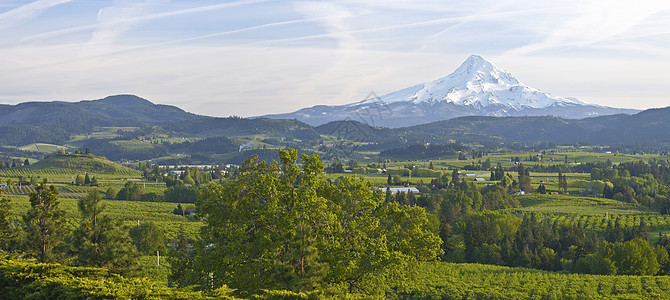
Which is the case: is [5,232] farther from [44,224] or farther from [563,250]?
[563,250]

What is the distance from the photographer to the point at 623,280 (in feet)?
264

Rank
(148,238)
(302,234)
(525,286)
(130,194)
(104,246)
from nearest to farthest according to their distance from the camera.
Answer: (302,234) < (104,246) < (525,286) < (148,238) < (130,194)

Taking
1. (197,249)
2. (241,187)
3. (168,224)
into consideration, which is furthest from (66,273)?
(168,224)

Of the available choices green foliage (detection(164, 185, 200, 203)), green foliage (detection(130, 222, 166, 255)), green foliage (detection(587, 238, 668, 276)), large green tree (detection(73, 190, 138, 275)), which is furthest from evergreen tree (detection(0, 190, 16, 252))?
green foliage (detection(164, 185, 200, 203))

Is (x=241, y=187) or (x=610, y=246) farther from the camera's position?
(x=610, y=246)

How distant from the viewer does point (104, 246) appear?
49.2 m

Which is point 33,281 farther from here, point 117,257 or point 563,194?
point 563,194

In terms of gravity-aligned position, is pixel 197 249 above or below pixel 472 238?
above

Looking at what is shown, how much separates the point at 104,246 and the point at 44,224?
29.9 feet

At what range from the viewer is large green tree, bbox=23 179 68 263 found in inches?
2098

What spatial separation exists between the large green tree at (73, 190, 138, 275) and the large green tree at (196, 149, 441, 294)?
488 inches

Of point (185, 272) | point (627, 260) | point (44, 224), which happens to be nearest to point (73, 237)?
point (44, 224)

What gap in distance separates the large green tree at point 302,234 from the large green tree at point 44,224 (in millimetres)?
21787

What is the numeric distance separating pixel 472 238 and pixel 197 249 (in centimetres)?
7474
